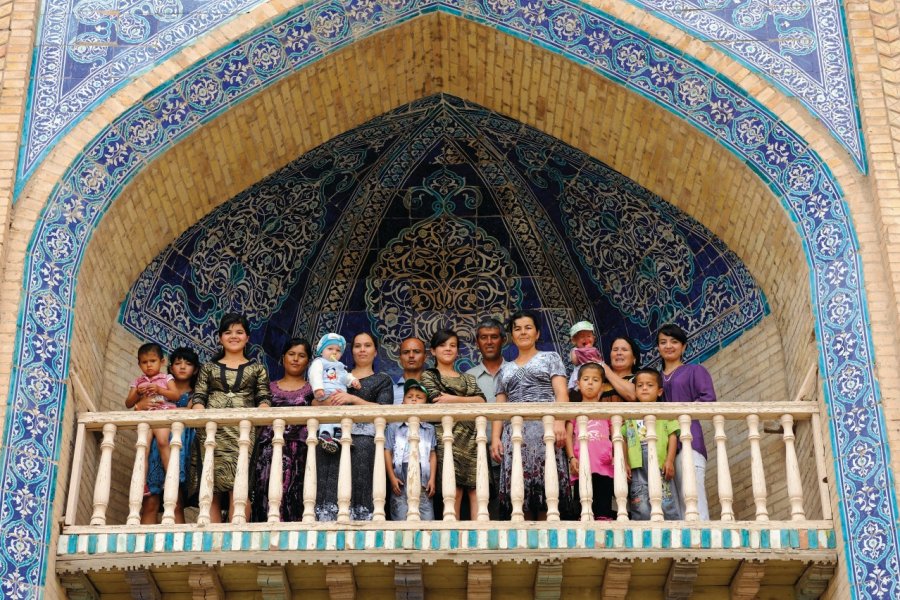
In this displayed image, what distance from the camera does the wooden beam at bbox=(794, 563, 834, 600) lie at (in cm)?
857

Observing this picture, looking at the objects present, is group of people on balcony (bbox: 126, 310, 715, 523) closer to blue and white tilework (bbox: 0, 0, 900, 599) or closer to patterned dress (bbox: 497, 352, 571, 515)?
patterned dress (bbox: 497, 352, 571, 515)

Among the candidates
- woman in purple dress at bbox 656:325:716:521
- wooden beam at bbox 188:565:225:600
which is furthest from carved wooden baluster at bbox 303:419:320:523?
woman in purple dress at bbox 656:325:716:521

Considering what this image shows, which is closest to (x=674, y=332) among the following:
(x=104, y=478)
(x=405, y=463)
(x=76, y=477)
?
(x=405, y=463)

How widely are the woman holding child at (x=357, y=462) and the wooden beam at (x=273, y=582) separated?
369 millimetres

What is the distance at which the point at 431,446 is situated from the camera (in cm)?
900

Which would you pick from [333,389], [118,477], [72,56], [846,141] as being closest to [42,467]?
[118,477]

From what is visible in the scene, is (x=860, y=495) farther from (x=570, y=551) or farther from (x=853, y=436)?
(x=570, y=551)

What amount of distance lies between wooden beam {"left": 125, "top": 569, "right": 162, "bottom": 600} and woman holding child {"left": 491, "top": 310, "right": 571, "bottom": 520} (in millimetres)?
1716

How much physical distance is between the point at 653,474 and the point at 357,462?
1462 millimetres

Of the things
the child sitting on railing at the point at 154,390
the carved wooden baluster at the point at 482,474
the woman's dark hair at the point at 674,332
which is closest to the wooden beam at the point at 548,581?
the carved wooden baluster at the point at 482,474

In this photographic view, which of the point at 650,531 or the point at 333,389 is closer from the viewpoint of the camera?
the point at 650,531

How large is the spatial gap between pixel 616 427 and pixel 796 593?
1.17m

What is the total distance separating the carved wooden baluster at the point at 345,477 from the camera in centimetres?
862

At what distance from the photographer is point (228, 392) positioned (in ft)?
30.7
